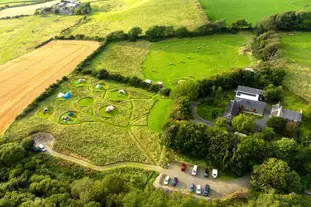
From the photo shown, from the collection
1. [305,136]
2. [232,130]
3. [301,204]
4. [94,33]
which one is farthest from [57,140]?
[94,33]

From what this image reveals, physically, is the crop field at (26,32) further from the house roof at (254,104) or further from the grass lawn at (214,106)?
the house roof at (254,104)

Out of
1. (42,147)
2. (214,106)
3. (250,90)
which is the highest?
(250,90)

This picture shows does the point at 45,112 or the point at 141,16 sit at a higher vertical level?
the point at 141,16

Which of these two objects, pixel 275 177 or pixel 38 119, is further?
pixel 38 119

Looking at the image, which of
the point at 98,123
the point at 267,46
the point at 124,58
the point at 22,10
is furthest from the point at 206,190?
the point at 22,10

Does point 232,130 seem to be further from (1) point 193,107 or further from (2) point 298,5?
(2) point 298,5

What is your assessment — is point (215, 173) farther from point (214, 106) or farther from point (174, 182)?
point (214, 106)
